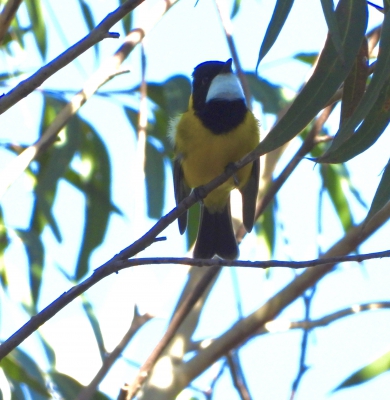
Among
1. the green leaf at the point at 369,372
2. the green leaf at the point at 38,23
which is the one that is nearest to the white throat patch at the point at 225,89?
the green leaf at the point at 38,23

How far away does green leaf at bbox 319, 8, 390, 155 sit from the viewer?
162 cm

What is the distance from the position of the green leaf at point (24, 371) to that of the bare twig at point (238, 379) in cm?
65

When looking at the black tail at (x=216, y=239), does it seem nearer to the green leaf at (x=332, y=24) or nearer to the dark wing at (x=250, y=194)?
the dark wing at (x=250, y=194)

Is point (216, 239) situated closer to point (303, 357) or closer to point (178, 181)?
point (178, 181)

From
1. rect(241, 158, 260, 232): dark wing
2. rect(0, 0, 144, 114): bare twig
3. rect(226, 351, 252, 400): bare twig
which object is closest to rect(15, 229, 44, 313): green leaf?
rect(241, 158, 260, 232): dark wing

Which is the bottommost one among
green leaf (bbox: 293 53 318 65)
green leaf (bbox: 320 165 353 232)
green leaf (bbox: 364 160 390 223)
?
green leaf (bbox: 364 160 390 223)

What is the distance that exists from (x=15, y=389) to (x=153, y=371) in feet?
1.75

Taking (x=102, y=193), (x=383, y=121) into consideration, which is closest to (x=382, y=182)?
(x=383, y=121)

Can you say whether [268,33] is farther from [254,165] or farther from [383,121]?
[254,165]

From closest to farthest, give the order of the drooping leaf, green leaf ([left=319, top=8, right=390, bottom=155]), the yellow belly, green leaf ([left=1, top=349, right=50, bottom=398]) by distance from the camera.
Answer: green leaf ([left=319, top=8, right=390, bottom=155]) → the drooping leaf → green leaf ([left=1, top=349, right=50, bottom=398]) → the yellow belly

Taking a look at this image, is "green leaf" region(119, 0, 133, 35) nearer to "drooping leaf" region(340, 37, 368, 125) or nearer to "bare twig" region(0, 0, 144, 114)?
"drooping leaf" region(340, 37, 368, 125)

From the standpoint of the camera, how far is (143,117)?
244 cm

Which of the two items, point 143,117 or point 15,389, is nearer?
point 143,117

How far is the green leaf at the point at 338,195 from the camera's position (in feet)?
12.2
